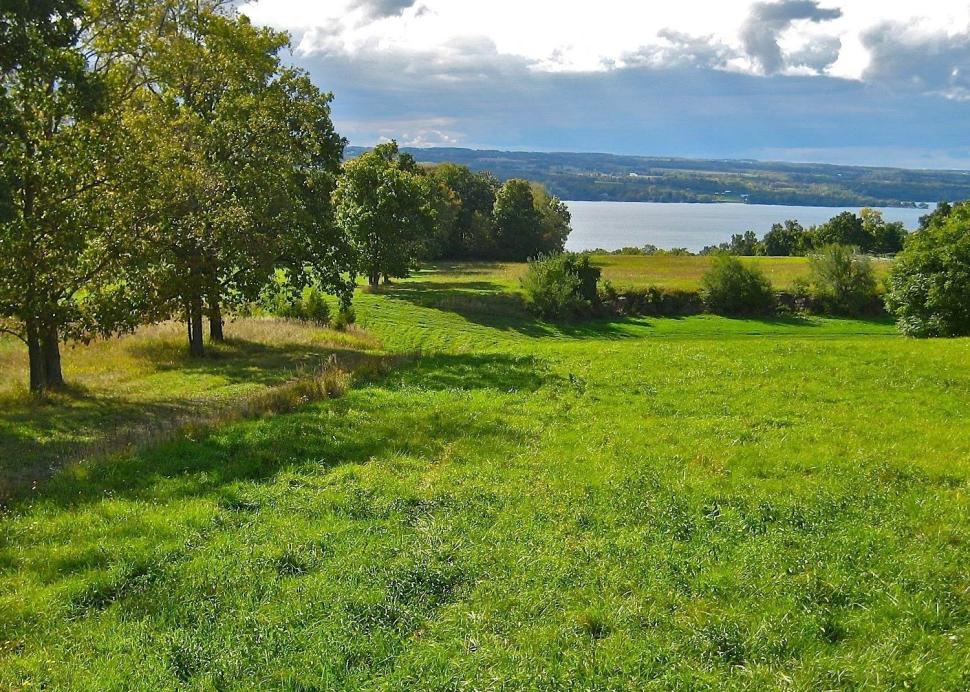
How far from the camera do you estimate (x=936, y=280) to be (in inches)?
1645

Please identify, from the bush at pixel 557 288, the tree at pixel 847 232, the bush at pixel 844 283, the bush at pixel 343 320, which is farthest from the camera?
the tree at pixel 847 232

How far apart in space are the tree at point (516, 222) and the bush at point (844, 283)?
36.5 m

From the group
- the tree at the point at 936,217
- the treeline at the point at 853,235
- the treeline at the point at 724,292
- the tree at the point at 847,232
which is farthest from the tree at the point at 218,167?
the tree at the point at 847,232

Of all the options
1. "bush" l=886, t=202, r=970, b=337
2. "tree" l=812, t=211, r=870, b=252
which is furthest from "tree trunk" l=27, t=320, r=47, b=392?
"tree" l=812, t=211, r=870, b=252

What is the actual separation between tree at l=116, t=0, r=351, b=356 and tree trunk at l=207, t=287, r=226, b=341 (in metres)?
0.05

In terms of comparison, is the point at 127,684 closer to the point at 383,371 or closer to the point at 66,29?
the point at 383,371

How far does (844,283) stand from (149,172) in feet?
197

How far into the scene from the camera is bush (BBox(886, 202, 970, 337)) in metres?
40.6

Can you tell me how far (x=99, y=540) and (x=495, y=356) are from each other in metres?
15.7

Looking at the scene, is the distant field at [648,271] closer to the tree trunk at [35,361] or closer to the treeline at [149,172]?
the treeline at [149,172]

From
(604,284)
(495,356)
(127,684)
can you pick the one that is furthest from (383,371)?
(604,284)

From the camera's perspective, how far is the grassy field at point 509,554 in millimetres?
5379

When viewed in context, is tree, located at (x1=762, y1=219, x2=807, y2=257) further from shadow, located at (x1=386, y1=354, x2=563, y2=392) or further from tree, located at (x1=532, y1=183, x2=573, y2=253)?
shadow, located at (x1=386, y1=354, x2=563, y2=392)

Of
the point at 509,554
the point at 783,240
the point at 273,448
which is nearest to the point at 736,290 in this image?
the point at 273,448
